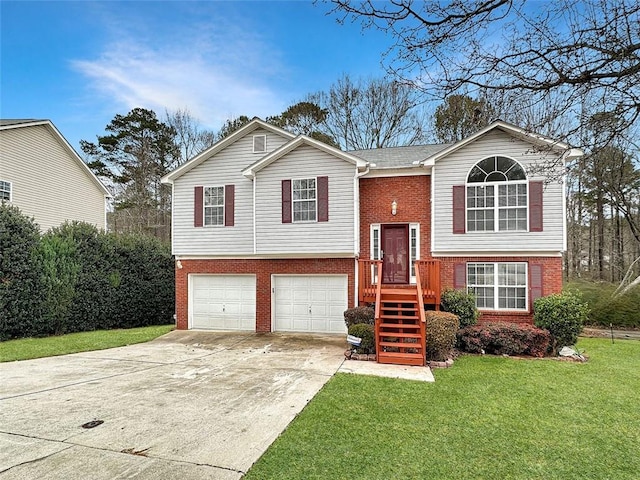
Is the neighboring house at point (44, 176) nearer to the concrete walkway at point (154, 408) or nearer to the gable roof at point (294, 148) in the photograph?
the concrete walkway at point (154, 408)

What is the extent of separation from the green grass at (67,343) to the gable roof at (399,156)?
9524mm

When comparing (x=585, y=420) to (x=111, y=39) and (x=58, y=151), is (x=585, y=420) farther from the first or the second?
(x=58, y=151)

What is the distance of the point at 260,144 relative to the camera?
13.0 meters

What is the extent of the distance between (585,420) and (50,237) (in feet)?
50.3

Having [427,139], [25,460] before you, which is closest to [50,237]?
[25,460]

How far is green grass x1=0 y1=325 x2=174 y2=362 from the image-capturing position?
9.27 meters

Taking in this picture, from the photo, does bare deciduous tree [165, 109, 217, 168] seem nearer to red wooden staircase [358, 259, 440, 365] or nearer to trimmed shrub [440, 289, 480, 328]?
red wooden staircase [358, 259, 440, 365]

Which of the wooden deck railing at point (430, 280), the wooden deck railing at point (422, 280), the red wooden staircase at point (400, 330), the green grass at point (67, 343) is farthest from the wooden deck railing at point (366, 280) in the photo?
the green grass at point (67, 343)

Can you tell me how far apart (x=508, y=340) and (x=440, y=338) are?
7.71 ft

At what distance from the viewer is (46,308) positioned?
1198 cm

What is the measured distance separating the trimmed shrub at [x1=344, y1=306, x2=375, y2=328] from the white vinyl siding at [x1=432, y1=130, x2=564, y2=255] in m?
3.16

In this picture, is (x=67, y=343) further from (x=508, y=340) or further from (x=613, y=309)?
(x=613, y=309)

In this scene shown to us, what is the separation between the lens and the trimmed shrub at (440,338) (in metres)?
8.66

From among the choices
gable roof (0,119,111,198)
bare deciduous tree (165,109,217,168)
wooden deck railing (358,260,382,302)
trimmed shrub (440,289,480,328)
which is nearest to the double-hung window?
wooden deck railing (358,260,382,302)
